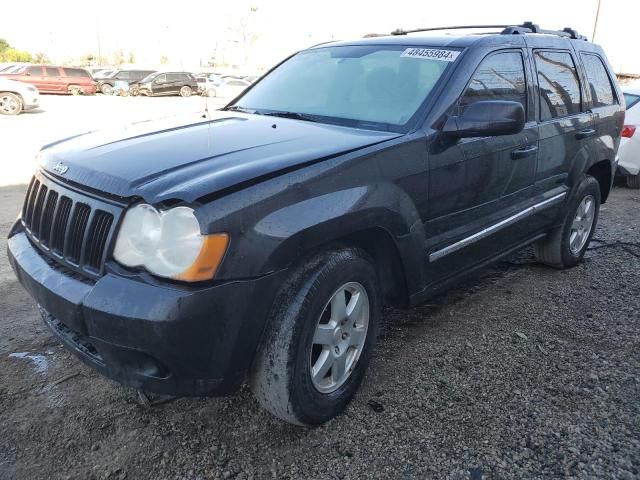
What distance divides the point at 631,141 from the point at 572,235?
163 inches

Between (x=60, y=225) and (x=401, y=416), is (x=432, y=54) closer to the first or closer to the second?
(x=401, y=416)

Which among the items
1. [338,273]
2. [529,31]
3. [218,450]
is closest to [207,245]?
[338,273]

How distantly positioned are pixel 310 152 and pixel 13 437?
1786mm

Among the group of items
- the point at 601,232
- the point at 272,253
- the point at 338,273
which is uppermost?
the point at 272,253

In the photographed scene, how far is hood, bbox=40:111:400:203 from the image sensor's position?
2102 millimetres

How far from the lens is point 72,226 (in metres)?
2.33

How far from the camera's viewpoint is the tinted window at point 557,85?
3.78m

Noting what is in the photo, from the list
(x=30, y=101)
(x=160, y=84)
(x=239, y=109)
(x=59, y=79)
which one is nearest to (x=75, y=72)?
(x=59, y=79)

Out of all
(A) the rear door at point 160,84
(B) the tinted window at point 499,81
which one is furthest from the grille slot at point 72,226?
(A) the rear door at point 160,84

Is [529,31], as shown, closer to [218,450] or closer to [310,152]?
[310,152]

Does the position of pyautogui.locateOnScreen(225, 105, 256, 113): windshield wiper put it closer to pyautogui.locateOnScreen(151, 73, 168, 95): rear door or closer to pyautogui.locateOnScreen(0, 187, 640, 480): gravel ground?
pyautogui.locateOnScreen(0, 187, 640, 480): gravel ground

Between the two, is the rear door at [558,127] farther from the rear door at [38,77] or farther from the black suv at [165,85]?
the black suv at [165,85]

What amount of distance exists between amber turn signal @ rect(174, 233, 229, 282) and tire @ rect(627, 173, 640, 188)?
7.96m

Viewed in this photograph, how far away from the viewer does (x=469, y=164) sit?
3.03m
